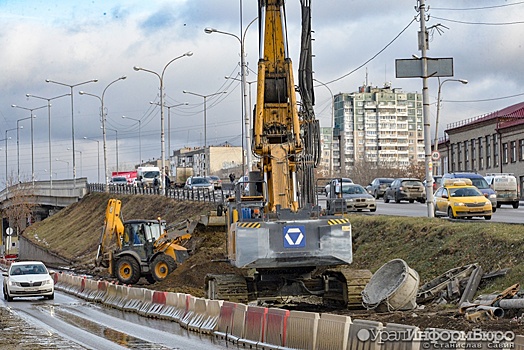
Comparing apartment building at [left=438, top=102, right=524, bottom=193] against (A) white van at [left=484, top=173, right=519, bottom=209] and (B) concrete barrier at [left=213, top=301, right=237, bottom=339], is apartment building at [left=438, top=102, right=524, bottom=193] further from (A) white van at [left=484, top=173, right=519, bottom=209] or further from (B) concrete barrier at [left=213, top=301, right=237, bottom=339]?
(B) concrete barrier at [left=213, top=301, right=237, bottom=339]

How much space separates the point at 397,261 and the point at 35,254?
235 feet

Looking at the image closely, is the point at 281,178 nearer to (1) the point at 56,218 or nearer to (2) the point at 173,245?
(2) the point at 173,245

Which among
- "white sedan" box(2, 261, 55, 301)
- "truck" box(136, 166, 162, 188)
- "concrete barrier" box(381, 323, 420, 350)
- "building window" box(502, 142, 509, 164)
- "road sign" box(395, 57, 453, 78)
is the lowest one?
"white sedan" box(2, 261, 55, 301)

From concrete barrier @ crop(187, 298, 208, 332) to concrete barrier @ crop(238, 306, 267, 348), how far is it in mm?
3222

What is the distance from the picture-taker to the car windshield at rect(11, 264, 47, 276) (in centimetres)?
3742

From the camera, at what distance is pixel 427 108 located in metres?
33.3

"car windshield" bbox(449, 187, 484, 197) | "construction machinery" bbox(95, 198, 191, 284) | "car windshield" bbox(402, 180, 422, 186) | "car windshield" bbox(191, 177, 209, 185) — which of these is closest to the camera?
"construction machinery" bbox(95, 198, 191, 284)

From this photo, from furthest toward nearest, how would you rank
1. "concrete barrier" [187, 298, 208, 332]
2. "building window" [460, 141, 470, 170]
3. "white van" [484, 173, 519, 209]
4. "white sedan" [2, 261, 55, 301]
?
"building window" [460, 141, 470, 170], "white van" [484, 173, 519, 209], "white sedan" [2, 261, 55, 301], "concrete barrier" [187, 298, 208, 332]

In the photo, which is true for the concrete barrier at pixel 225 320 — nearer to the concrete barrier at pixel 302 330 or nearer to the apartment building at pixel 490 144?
the concrete barrier at pixel 302 330

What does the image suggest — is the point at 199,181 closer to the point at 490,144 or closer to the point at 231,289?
the point at 490,144

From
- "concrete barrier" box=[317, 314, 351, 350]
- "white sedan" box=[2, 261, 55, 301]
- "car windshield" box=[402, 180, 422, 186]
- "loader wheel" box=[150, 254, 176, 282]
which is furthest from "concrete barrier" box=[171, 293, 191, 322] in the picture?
"car windshield" box=[402, 180, 422, 186]

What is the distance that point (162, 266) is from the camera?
122 feet

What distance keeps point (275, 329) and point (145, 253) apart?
20300 millimetres

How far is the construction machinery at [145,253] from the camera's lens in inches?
1464
